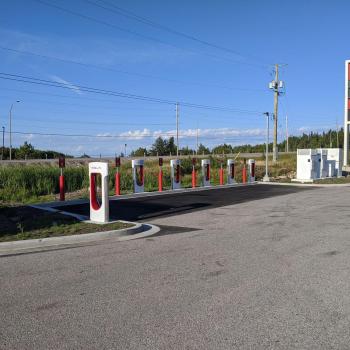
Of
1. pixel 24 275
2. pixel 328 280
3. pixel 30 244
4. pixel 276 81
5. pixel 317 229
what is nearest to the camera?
pixel 328 280

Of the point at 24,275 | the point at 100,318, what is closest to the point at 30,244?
the point at 24,275

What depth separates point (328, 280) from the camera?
20.6 feet

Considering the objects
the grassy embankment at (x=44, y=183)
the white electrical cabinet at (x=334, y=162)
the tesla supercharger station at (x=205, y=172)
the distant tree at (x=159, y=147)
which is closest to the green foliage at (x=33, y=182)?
the grassy embankment at (x=44, y=183)

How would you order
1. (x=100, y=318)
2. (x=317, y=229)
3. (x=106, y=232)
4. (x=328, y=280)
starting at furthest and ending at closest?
(x=317, y=229) < (x=106, y=232) < (x=328, y=280) < (x=100, y=318)

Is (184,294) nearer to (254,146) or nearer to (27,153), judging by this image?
(27,153)

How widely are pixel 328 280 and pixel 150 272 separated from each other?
2462 millimetres

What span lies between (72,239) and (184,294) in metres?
4.32

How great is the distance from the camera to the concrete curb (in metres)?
8.66

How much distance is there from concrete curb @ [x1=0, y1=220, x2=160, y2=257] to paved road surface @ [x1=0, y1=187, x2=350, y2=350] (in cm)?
55

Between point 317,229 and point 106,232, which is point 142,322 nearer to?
point 106,232

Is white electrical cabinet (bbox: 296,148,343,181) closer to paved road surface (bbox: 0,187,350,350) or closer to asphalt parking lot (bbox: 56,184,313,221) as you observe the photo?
asphalt parking lot (bbox: 56,184,313,221)

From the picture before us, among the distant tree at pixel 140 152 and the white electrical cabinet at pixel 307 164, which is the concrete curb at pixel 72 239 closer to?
the white electrical cabinet at pixel 307 164

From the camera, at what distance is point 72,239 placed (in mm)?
9422

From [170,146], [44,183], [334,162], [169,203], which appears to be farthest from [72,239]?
[170,146]
